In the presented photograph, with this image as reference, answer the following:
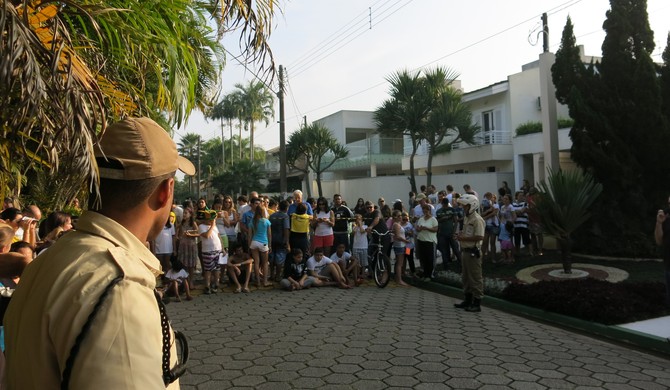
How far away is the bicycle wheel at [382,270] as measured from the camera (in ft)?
35.1

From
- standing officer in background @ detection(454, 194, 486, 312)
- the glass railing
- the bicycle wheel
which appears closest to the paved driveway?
standing officer in background @ detection(454, 194, 486, 312)

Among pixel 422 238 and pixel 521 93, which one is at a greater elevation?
pixel 521 93

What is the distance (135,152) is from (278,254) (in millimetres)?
9887

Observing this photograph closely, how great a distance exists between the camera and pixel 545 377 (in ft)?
17.0

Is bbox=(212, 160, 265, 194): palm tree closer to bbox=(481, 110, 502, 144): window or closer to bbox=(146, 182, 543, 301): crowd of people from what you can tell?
bbox=(481, 110, 502, 144): window

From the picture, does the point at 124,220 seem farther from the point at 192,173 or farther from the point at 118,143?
the point at 192,173

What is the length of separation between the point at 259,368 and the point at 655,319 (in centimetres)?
573

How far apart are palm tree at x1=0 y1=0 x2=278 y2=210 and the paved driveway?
279 cm

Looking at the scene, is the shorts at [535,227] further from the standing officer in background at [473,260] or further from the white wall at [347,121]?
the white wall at [347,121]

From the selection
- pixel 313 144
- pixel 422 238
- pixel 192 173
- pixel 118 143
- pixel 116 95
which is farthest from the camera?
pixel 313 144

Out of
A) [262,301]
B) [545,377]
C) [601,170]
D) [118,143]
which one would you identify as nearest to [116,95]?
[118,143]

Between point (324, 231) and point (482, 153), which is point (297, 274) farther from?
point (482, 153)

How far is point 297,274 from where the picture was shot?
34.7ft

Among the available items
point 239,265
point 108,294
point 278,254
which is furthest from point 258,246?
point 108,294
